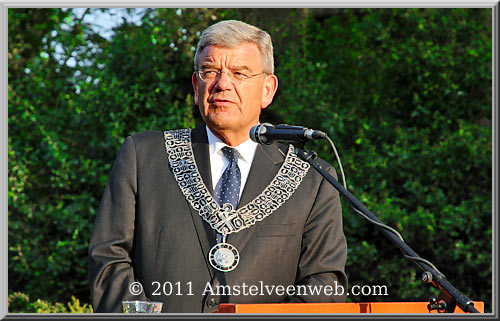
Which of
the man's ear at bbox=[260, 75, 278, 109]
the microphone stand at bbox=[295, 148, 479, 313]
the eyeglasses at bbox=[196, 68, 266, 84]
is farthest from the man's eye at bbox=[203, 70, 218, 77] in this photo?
the microphone stand at bbox=[295, 148, 479, 313]

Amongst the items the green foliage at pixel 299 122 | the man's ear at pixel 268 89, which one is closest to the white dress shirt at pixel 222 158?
the man's ear at pixel 268 89

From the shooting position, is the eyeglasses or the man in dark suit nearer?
the man in dark suit

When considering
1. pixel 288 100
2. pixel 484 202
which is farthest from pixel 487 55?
pixel 288 100

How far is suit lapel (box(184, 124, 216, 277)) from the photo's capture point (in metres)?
3.68

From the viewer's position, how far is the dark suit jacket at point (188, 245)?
3541 millimetres

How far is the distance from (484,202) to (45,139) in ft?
12.8

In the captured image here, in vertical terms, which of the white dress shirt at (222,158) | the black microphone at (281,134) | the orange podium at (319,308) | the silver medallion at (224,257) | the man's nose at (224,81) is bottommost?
the silver medallion at (224,257)

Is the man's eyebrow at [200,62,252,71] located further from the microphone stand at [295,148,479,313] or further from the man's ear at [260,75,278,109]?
the microphone stand at [295,148,479,313]

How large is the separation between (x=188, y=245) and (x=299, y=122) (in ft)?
11.8

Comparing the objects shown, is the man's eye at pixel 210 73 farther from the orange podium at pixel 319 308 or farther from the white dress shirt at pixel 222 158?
the orange podium at pixel 319 308

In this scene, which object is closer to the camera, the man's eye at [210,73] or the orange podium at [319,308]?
the orange podium at [319,308]

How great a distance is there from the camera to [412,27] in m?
7.36

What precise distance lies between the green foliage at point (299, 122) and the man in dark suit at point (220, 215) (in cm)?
274

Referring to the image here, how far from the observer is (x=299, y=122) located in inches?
280
